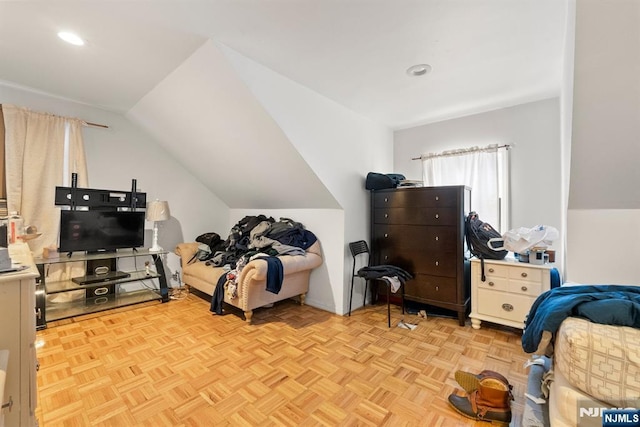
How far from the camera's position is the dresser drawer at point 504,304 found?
2486mm

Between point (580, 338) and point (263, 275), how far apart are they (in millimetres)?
2225

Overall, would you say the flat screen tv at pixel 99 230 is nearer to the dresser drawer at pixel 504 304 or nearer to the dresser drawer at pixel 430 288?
the dresser drawer at pixel 430 288

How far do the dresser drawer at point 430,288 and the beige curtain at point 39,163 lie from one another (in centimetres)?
392

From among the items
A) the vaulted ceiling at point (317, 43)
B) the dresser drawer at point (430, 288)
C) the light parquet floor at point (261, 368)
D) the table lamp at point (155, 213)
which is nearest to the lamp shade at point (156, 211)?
the table lamp at point (155, 213)

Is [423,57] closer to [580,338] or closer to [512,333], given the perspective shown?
[580,338]

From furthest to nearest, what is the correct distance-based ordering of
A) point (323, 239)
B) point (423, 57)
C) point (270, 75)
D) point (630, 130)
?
1. point (323, 239)
2. point (270, 75)
3. point (423, 57)
4. point (630, 130)

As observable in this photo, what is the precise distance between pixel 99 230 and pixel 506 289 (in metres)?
4.34

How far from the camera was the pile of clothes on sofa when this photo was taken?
283cm

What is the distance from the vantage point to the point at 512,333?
8.47 ft

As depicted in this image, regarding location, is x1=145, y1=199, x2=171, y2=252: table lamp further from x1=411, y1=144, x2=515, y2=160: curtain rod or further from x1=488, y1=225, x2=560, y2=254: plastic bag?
x1=488, y1=225, x2=560, y2=254: plastic bag

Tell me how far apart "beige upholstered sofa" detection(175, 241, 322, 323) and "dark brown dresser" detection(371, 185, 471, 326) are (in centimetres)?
91

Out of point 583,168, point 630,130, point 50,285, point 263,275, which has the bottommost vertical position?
point 50,285

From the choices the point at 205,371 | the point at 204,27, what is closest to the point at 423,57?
the point at 204,27

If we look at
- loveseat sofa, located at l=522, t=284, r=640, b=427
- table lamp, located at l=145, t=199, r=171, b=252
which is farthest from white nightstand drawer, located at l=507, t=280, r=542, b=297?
table lamp, located at l=145, t=199, r=171, b=252
